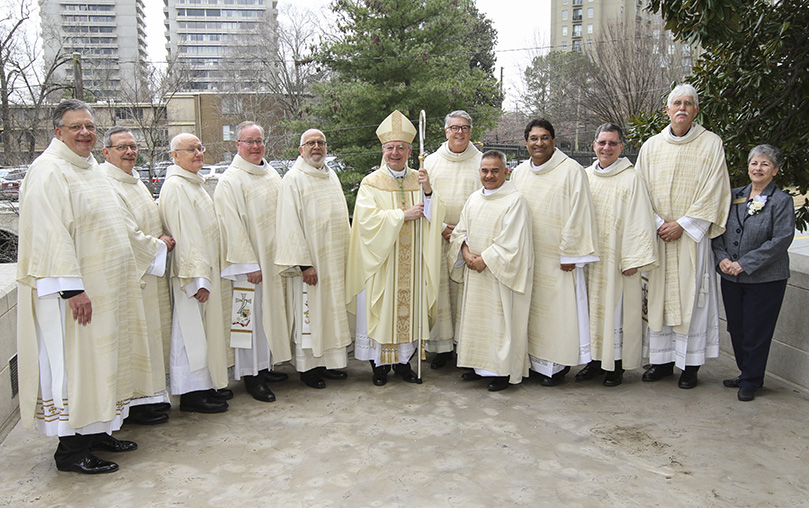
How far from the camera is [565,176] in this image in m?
5.15

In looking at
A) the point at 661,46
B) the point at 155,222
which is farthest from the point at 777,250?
the point at 661,46

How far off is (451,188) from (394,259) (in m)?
0.91

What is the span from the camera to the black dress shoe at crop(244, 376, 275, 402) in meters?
5.11

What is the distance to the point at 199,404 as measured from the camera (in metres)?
4.87

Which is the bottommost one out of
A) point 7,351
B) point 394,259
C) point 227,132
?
point 7,351

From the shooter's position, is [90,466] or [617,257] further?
[617,257]

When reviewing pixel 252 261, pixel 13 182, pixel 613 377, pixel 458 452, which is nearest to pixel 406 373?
pixel 458 452

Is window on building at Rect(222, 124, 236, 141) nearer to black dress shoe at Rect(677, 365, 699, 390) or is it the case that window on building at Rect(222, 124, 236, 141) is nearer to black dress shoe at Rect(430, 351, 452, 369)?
black dress shoe at Rect(430, 351, 452, 369)

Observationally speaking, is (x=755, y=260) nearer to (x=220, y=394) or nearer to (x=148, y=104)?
(x=220, y=394)

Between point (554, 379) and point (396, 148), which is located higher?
point (396, 148)

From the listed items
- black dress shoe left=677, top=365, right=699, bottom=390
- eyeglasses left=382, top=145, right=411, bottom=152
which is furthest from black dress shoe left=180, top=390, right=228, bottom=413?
black dress shoe left=677, top=365, right=699, bottom=390

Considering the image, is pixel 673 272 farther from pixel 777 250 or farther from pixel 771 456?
pixel 771 456

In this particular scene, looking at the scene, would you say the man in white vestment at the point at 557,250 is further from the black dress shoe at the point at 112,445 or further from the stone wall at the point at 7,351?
the stone wall at the point at 7,351

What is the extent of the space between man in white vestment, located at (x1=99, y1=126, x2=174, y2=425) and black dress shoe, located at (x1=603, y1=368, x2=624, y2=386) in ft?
11.4
